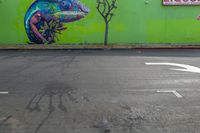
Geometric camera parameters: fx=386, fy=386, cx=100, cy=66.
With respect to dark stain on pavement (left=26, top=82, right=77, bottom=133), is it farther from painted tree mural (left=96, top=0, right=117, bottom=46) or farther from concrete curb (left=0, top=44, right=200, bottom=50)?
painted tree mural (left=96, top=0, right=117, bottom=46)

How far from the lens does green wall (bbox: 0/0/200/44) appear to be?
1961 cm

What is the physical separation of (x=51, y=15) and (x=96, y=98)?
1243 cm

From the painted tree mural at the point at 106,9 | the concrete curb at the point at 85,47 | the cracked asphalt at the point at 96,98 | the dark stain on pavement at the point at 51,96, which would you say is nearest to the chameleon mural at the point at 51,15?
the painted tree mural at the point at 106,9

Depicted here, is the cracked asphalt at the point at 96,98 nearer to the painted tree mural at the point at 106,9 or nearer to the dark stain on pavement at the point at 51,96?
the dark stain on pavement at the point at 51,96

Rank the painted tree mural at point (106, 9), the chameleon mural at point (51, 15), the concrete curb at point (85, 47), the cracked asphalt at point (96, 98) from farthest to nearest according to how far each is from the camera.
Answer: the chameleon mural at point (51, 15)
the painted tree mural at point (106, 9)
the concrete curb at point (85, 47)
the cracked asphalt at point (96, 98)

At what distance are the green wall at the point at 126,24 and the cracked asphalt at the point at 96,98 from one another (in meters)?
6.36

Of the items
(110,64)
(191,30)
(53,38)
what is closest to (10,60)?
(110,64)

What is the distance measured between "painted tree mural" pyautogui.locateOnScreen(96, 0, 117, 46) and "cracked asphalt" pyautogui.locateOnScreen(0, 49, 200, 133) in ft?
21.0

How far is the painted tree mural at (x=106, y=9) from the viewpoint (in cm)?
1958

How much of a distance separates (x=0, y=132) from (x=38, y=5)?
47.7ft

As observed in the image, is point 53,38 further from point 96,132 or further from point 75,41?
point 96,132

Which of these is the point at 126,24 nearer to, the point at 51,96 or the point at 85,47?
the point at 85,47

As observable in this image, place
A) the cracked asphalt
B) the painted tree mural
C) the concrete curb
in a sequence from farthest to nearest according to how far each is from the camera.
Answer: the painted tree mural
the concrete curb
the cracked asphalt

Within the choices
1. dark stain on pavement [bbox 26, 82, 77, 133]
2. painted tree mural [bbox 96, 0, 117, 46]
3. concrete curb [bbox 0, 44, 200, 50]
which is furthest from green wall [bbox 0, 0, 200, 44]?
dark stain on pavement [bbox 26, 82, 77, 133]
